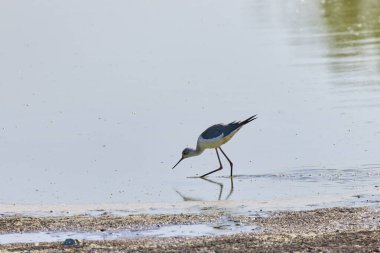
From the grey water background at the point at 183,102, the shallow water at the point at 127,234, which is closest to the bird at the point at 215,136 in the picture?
the grey water background at the point at 183,102

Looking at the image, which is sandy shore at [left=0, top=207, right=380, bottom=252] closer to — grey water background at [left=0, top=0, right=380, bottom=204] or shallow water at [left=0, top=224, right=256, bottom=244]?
shallow water at [left=0, top=224, right=256, bottom=244]

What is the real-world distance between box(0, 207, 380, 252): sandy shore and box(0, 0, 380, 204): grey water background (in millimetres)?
1336

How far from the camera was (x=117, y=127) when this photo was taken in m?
17.3

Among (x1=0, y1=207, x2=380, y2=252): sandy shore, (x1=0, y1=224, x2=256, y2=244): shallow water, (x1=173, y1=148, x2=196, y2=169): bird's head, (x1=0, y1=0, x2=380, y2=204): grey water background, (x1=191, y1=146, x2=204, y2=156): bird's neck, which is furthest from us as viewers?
(x1=191, y1=146, x2=204, y2=156): bird's neck

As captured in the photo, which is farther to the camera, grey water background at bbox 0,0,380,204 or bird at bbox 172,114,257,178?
bird at bbox 172,114,257,178

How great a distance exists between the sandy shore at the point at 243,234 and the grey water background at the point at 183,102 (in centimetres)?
134

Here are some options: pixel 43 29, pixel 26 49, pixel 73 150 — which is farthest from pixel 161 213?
pixel 43 29

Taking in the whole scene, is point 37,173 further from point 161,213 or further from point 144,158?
point 161,213

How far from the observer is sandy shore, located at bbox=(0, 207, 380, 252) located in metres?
10.3

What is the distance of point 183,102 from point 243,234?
7.79 m

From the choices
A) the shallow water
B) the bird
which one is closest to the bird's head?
the bird

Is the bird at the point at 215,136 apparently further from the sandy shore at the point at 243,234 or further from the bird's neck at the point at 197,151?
the sandy shore at the point at 243,234

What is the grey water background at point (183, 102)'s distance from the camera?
47.6ft

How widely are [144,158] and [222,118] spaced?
7.26 feet
